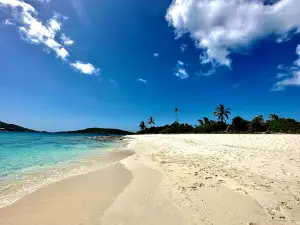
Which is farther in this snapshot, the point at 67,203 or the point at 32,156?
the point at 32,156

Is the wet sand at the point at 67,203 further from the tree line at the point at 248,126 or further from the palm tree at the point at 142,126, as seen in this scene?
the palm tree at the point at 142,126

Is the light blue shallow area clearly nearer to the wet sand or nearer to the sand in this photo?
the wet sand

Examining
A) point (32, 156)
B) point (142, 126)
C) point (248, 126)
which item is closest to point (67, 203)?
point (32, 156)

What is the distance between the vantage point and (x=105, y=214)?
362 centimetres

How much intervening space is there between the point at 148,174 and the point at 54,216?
3.78 m

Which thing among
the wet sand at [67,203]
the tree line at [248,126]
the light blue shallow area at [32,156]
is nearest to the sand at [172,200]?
the wet sand at [67,203]

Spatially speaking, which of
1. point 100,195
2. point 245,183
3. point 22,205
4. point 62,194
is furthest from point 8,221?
point 245,183

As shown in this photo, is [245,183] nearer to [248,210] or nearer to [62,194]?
[248,210]

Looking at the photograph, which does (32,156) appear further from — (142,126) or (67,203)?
(142,126)

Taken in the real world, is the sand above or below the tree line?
below

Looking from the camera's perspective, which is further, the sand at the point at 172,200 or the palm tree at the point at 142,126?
the palm tree at the point at 142,126

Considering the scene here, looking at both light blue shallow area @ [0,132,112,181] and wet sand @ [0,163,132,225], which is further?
light blue shallow area @ [0,132,112,181]

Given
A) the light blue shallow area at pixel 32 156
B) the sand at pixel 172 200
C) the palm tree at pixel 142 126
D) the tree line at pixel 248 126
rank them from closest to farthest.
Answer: the sand at pixel 172 200
the light blue shallow area at pixel 32 156
the tree line at pixel 248 126
the palm tree at pixel 142 126

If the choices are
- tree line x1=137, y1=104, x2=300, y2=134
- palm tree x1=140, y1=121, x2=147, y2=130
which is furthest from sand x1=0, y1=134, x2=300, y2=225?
palm tree x1=140, y1=121, x2=147, y2=130
